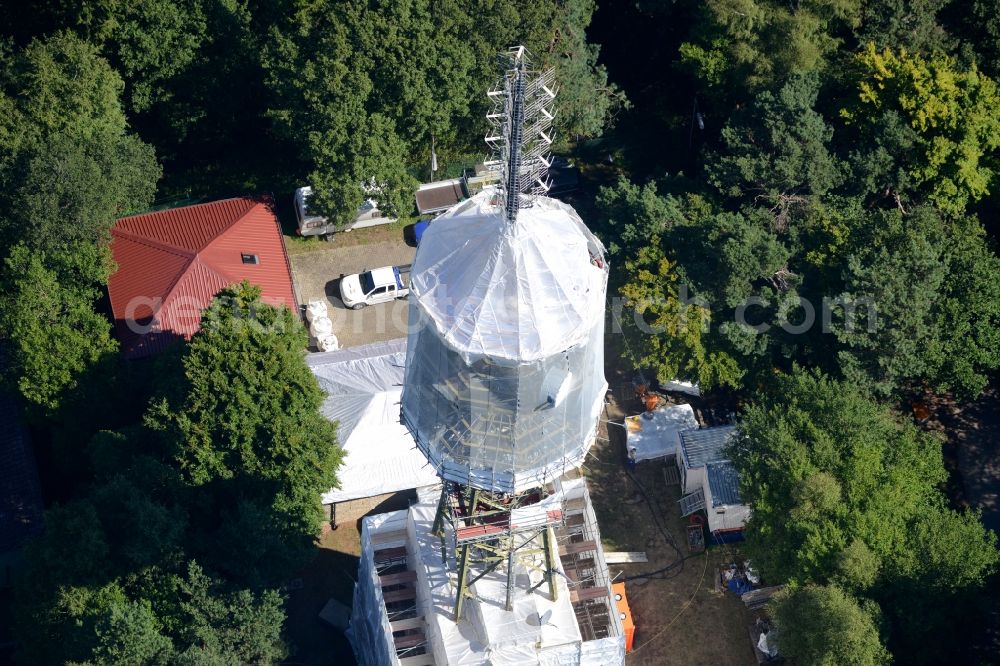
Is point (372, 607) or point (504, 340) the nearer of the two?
point (504, 340)

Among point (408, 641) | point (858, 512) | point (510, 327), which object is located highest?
point (510, 327)

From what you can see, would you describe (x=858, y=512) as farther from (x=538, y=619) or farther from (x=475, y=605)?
(x=475, y=605)

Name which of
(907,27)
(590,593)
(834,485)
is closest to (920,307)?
(834,485)

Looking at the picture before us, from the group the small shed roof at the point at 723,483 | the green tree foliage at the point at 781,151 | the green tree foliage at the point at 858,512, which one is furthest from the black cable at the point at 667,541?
the green tree foliage at the point at 781,151

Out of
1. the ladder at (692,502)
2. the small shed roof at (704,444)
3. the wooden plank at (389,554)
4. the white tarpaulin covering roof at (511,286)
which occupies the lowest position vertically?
the ladder at (692,502)

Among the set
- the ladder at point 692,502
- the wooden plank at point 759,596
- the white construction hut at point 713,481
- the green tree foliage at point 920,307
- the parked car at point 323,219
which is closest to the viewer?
the wooden plank at point 759,596

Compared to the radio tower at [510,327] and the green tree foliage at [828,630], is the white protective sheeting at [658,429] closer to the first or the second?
the green tree foliage at [828,630]
